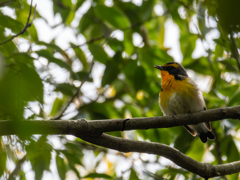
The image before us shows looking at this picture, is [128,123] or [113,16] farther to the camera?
[113,16]

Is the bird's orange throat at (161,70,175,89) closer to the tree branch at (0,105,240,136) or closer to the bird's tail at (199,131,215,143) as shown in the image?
the bird's tail at (199,131,215,143)

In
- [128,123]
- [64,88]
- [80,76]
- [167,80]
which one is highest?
[64,88]

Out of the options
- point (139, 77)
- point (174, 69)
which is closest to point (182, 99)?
point (139, 77)

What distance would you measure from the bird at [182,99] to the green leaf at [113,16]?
160 centimetres

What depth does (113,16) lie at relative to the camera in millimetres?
4848

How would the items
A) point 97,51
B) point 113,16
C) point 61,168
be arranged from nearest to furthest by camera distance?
point 61,168 → point 97,51 → point 113,16

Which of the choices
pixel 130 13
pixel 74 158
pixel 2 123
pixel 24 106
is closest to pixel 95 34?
pixel 130 13

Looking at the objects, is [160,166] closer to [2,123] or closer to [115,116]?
[115,116]

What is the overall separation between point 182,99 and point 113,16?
7.08 ft

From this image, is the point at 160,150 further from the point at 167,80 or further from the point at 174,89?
the point at 167,80

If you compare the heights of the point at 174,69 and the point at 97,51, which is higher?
the point at 97,51

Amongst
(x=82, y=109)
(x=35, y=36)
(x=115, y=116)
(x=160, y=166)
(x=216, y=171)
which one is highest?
(x=35, y=36)

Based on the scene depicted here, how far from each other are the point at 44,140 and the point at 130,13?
4926mm

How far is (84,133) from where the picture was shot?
9.74 feet
